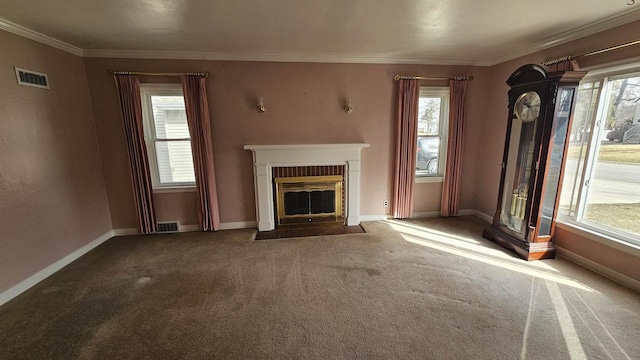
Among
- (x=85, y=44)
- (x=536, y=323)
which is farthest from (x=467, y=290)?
(x=85, y=44)

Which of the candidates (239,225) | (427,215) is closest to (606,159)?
(427,215)

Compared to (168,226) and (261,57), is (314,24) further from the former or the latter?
(168,226)

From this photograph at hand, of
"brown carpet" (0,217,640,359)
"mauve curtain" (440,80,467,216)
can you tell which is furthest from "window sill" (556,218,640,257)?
"mauve curtain" (440,80,467,216)

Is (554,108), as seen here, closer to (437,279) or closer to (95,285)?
(437,279)

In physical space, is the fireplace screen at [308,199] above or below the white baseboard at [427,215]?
above

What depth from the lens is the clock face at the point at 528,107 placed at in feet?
9.12

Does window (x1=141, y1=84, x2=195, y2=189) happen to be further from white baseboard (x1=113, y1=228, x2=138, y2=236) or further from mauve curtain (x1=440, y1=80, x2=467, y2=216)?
mauve curtain (x1=440, y1=80, x2=467, y2=216)

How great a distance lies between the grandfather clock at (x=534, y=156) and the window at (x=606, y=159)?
25 cm

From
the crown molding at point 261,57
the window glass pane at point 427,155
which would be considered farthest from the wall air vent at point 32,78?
the window glass pane at point 427,155

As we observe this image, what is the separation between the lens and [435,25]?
2529mm

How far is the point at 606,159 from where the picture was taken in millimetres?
2582

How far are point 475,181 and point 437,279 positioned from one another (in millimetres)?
2445

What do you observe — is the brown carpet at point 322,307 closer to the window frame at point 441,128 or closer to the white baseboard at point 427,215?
the white baseboard at point 427,215

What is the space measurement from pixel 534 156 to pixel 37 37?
209 inches
